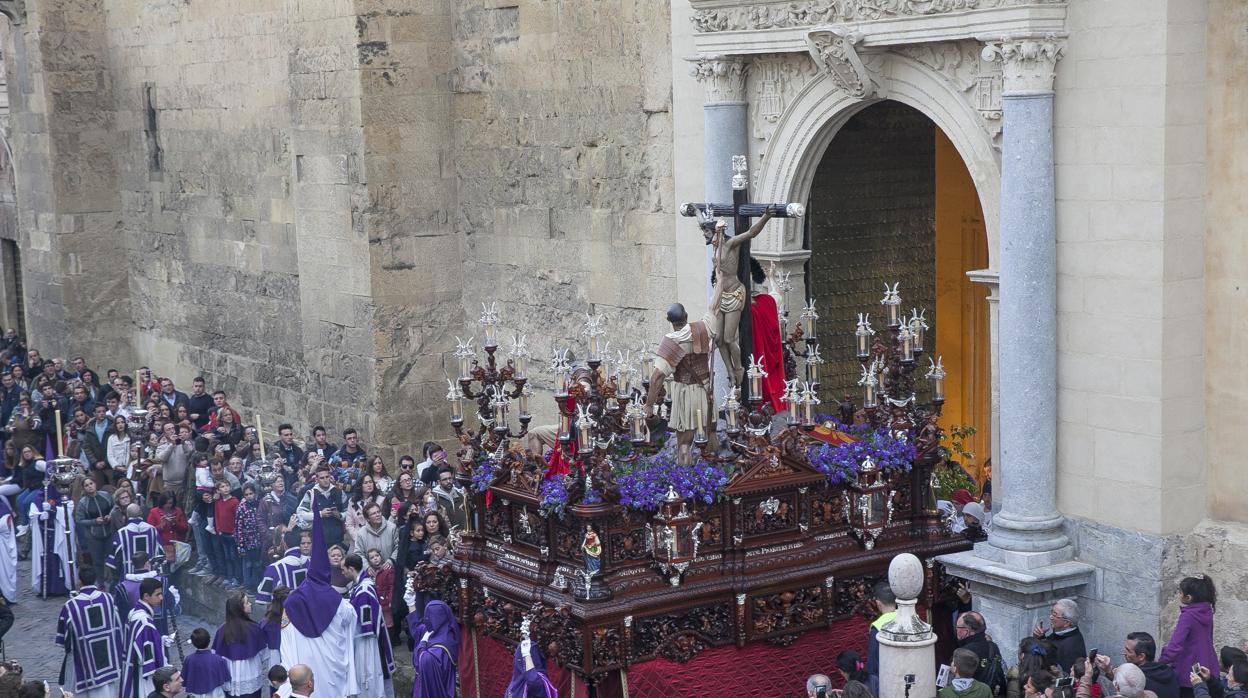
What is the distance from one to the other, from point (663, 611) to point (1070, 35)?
4.43 meters

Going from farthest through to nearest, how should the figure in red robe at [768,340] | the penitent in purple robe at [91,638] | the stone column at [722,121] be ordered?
the stone column at [722,121] → the penitent in purple robe at [91,638] → the figure in red robe at [768,340]

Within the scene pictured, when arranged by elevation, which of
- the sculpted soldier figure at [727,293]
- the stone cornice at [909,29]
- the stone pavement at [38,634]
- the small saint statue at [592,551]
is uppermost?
the stone cornice at [909,29]

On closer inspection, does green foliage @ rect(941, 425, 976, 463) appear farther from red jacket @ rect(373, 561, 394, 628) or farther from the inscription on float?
red jacket @ rect(373, 561, 394, 628)

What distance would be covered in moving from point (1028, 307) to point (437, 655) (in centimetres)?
453

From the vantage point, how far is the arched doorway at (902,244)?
558 inches

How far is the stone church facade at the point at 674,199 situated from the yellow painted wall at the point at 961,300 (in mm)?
38

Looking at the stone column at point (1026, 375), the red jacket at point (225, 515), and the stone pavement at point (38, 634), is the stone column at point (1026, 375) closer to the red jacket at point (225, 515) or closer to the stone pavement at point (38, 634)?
the red jacket at point (225, 515)

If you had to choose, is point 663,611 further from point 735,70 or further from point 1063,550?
point 735,70

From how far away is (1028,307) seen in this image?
416 inches

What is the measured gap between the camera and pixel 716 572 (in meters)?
10.1

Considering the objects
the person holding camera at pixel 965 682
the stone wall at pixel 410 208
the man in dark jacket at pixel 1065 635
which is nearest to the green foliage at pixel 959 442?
the man in dark jacket at pixel 1065 635

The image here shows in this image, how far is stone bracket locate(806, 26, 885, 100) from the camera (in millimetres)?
11680

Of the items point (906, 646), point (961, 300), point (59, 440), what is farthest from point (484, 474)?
point (59, 440)

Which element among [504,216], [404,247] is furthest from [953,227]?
[404,247]
